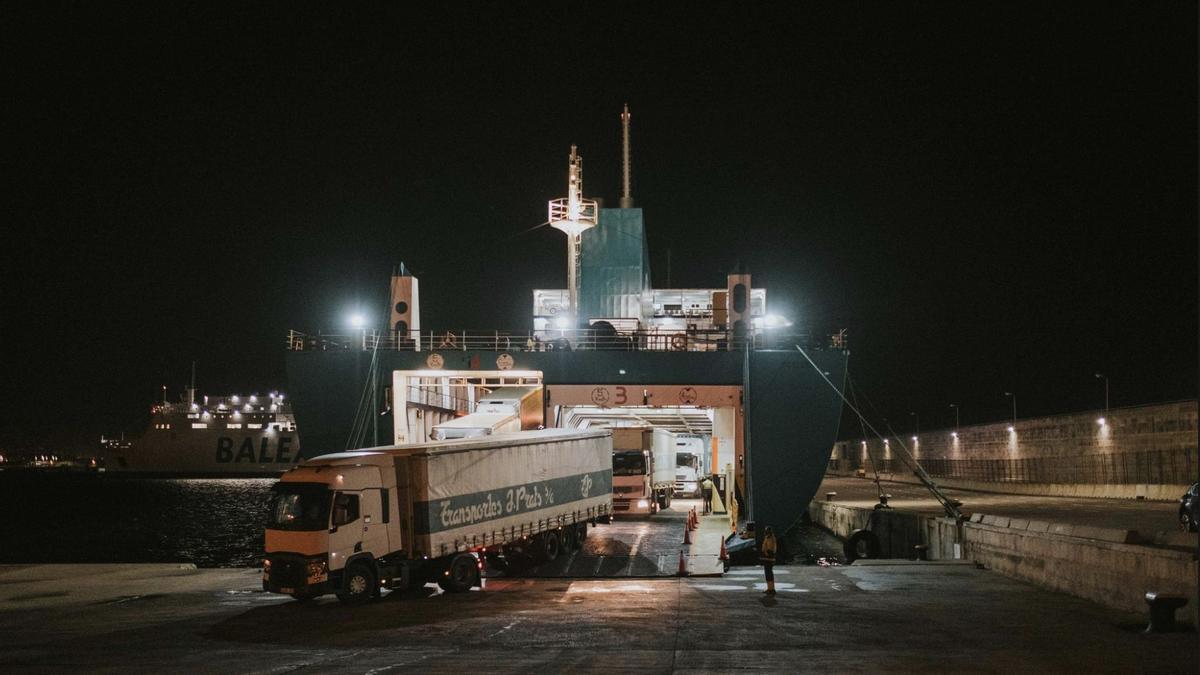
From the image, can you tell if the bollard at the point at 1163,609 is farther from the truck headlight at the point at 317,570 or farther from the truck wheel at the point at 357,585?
the truck headlight at the point at 317,570

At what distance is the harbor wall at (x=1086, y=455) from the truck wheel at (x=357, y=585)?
12.4 m

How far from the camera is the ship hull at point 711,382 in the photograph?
87.1ft

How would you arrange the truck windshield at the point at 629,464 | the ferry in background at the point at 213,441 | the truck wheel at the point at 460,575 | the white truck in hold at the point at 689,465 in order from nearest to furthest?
the truck wheel at the point at 460,575 → the truck windshield at the point at 629,464 → the white truck in hold at the point at 689,465 → the ferry in background at the point at 213,441

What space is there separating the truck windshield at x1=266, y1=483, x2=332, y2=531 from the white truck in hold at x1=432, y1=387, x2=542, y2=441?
837 centimetres

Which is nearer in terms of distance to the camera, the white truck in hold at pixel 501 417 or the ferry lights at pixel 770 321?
the white truck in hold at pixel 501 417

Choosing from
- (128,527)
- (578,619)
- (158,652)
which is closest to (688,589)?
(578,619)

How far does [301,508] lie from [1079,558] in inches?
507

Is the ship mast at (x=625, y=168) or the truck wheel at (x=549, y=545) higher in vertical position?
the ship mast at (x=625, y=168)

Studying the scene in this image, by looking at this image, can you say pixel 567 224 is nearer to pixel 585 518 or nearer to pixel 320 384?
pixel 320 384

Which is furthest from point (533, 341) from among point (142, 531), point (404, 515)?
point (142, 531)

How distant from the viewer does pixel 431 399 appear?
32.1 metres

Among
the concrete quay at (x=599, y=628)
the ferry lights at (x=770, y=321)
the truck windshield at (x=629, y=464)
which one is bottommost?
the concrete quay at (x=599, y=628)

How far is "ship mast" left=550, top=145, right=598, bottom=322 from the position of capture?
34.1m

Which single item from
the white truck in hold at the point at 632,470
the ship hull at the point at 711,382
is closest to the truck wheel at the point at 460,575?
the ship hull at the point at 711,382
